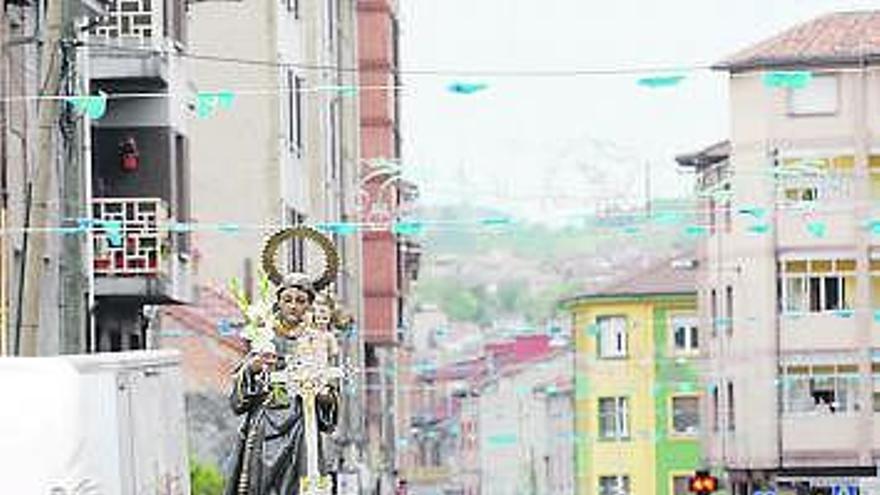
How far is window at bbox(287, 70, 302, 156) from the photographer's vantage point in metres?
64.5

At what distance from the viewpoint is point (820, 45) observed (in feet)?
274

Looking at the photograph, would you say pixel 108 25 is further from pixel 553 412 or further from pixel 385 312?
pixel 553 412

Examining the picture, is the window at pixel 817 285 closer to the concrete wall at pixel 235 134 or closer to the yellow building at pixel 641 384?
the yellow building at pixel 641 384

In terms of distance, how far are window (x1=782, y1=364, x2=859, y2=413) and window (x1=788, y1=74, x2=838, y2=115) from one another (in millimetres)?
5767

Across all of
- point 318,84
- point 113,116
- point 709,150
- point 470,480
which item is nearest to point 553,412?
point 470,480

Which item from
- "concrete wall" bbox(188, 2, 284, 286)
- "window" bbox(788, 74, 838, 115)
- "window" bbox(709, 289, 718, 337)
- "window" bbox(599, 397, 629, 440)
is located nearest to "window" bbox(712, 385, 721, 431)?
"window" bbox(709, 289, 718, 337)

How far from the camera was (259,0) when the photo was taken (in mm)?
63094

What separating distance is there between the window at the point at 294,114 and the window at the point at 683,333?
128 feet

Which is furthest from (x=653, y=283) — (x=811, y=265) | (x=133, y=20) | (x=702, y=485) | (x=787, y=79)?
(x=787, y=79)

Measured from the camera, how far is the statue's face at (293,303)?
22.2 meters

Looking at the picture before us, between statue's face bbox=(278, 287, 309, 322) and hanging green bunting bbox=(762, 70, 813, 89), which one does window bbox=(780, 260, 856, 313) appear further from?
statue's face bbox=(278, 287, 309, 322)

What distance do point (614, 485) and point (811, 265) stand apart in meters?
25.6

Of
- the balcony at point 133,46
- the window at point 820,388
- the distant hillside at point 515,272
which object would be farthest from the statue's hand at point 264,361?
the distant hillside at point 515,272

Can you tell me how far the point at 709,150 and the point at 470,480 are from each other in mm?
60683
